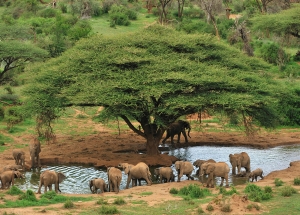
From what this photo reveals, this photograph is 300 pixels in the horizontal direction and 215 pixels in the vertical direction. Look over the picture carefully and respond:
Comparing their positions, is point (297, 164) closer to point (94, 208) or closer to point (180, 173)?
point (180, 173)

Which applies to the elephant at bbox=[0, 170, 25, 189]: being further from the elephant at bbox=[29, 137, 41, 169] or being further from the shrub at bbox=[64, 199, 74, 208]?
the elephant at bbox=[29, 137, 41, 169]

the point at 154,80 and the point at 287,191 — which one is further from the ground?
the point at 154,80

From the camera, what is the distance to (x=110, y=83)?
70.5 feet

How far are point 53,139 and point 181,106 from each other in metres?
7.37

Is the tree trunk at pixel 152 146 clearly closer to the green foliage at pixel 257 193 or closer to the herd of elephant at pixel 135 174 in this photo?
the herd of elephant at pixel 135 174

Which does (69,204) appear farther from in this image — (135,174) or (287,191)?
(287,191)

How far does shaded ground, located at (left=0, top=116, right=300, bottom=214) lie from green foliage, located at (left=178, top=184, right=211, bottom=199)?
0.50 meters

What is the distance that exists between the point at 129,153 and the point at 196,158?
2.86 m

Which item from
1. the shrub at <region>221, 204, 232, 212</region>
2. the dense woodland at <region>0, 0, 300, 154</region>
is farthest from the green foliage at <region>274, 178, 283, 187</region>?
the shrub at <region>221, 204, 232, 212</region>

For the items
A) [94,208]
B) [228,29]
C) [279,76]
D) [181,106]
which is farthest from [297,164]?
[228,29]

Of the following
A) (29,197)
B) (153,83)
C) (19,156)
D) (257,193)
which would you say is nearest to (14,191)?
(29,197)

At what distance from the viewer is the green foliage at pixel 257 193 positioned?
1540 cm

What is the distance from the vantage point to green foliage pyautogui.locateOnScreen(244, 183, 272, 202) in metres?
15.4

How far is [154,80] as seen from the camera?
837 inches
